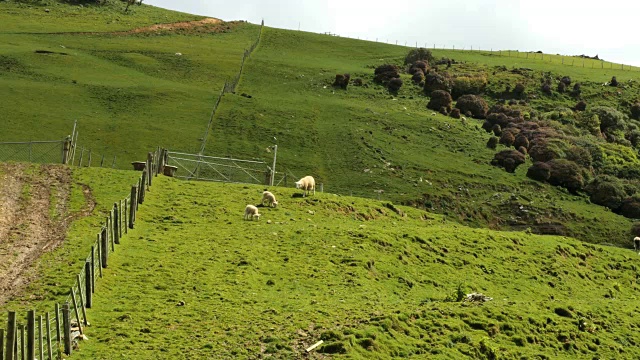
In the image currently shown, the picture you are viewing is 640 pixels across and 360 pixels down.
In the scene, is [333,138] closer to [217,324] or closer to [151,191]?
[151,191]

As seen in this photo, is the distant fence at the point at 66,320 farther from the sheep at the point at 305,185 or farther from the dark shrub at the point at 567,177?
the dark shrub at the point at 567,177

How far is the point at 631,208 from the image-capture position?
3162 inches

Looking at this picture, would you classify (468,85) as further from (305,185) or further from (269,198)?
(269,198)

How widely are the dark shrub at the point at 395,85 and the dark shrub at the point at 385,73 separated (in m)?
1.50

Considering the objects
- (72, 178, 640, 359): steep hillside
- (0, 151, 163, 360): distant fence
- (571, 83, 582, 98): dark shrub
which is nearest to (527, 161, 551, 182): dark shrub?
(72, 178, 640, 359): steep hillside

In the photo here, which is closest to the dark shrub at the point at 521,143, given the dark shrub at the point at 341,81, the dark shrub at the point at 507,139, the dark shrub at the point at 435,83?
the dark shrub at the point at 507,139

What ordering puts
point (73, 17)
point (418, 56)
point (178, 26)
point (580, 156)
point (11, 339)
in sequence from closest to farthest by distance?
point (11, 339), point (580, 156), point (73, 17), point (418, 56), point (178, 26)

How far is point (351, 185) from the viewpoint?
71.1 m

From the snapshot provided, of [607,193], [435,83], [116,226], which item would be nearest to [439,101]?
[435,83]

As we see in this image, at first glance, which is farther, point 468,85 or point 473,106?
point 468,85

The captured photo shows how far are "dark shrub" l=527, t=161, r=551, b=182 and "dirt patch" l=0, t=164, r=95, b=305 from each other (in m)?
49.7

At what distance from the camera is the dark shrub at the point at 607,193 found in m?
82.1

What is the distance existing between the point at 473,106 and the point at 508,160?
19.3 m

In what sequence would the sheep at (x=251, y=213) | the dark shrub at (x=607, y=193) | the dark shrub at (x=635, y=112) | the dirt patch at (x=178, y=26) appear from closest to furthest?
the sheep at (x=251, y=213) < the dark shrub at (x=607, y=193) < the dark shrub at (x=635, y=112) < the dirt patch at (x=178, y=26)
